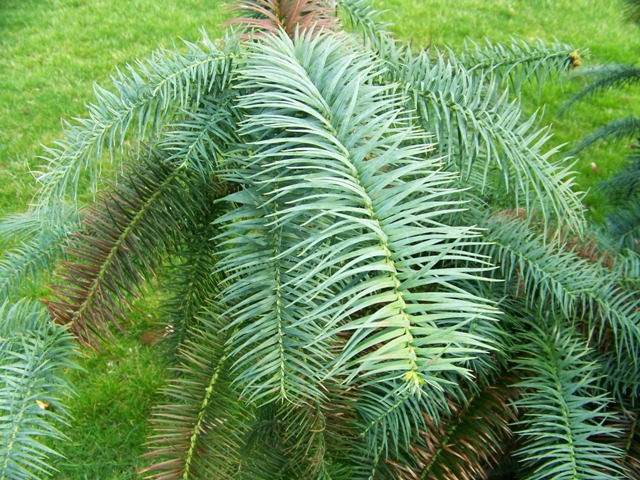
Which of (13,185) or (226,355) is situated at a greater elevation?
(226,355)

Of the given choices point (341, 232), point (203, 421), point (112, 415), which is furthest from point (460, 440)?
point (112, 415)

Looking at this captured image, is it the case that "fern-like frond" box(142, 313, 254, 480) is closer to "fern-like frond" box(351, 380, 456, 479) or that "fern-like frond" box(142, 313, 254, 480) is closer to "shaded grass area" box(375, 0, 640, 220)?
"fern-like frond" box(351, 380, 456, 479)

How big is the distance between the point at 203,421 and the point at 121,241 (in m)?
0.24

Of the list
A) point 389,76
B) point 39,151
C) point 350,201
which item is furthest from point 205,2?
point 350,201

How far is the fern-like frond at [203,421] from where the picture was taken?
2.22ft

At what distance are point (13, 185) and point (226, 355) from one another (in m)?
2.78

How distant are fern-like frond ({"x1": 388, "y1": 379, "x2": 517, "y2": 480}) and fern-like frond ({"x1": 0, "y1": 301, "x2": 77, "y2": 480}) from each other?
44cm

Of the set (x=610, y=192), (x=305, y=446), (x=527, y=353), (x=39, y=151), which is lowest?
(x=39, y=151)

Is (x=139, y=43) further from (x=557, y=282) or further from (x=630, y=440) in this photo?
(x=630, y=440)

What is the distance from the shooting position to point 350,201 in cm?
47

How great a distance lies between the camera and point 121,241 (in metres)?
0.69

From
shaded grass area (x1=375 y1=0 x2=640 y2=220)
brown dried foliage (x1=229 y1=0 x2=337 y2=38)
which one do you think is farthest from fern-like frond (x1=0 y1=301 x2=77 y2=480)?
shaded grass area (x1=375 y1=0 x2=640 y2=220)

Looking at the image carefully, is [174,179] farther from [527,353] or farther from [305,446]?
[527,353]

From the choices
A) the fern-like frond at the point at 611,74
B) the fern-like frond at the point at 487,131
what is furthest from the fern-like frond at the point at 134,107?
the fern-like frond at the point at 611,74
